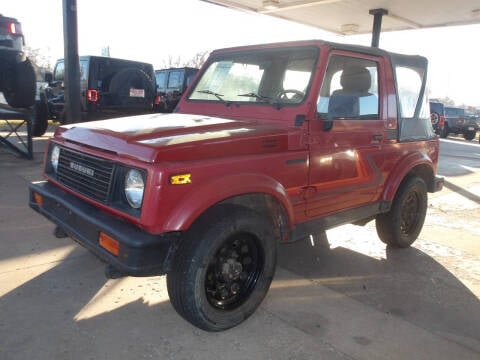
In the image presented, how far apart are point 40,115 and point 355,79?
9.13 metres

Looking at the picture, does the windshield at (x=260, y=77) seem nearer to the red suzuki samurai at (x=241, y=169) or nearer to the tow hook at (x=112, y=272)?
the red suzuki samurai at (x=241, y=169)

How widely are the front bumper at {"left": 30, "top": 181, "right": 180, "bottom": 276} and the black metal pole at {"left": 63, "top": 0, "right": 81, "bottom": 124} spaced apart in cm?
513

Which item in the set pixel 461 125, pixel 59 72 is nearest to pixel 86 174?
pixel 59 72

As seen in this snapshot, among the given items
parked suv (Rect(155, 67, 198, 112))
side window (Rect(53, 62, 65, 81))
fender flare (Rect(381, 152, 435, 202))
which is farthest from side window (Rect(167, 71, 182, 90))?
fender flare (Rect(381, 152, 435, 202))

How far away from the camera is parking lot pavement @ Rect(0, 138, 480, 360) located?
8.61 feet

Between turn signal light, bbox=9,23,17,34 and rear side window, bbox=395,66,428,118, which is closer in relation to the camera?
rear side window, bbox=395,66,428,118

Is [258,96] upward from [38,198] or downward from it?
upward

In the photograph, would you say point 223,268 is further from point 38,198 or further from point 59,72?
point 59,72

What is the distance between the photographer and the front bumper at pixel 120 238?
2.36 metres

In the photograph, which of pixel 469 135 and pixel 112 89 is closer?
pixel 112 89

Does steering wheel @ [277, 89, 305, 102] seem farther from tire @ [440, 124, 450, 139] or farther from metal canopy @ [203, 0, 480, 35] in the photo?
tire @ [440, 124, 450, 139]

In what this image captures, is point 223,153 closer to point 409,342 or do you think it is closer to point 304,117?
point 304,117

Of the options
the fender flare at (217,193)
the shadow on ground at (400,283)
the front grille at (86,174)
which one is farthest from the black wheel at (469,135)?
the front grille at (86,174)

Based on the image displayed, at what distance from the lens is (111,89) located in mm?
Result: 9742
